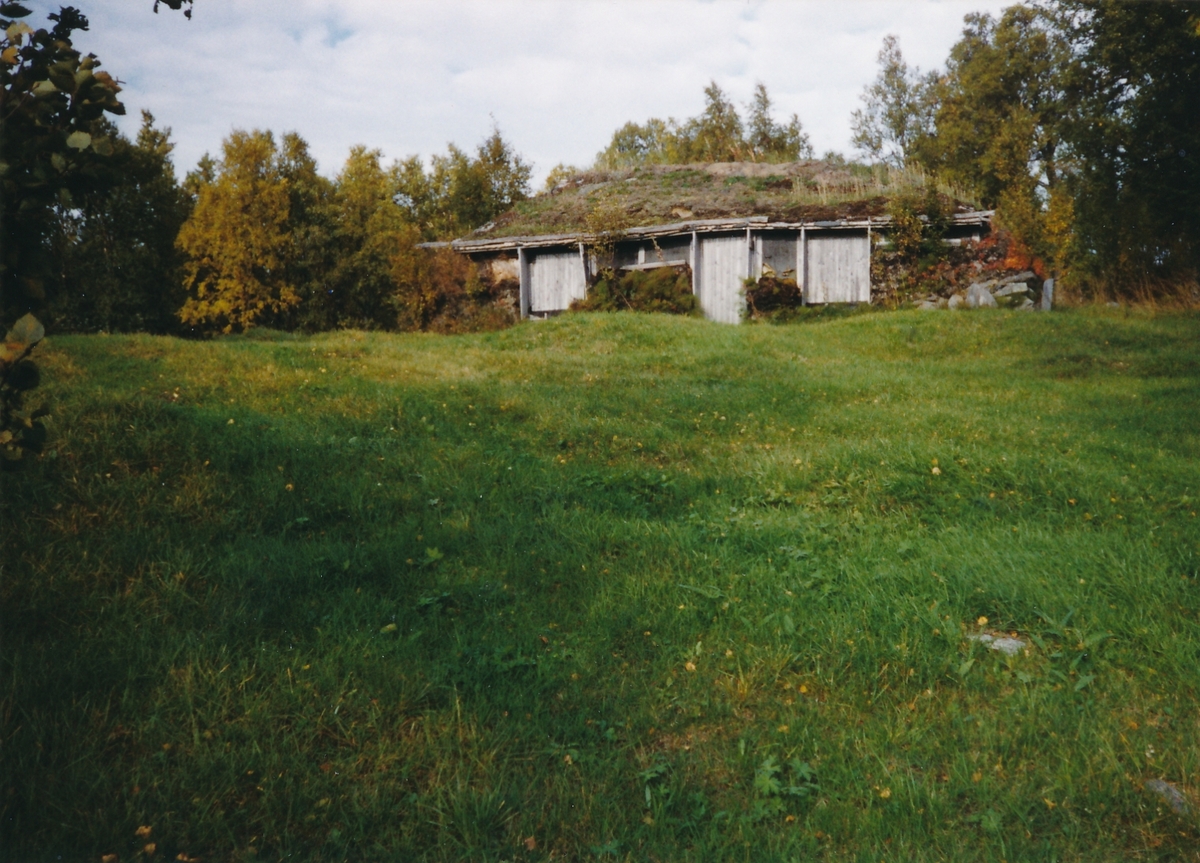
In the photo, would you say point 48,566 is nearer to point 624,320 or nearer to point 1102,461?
point 1102,461

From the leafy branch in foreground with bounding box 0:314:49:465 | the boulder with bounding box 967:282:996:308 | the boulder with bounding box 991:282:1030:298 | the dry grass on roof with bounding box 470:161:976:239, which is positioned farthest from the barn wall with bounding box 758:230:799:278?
the leafy branch in foreground with bounding box 0:314:49:465

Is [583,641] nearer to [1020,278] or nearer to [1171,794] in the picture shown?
[1171,794]

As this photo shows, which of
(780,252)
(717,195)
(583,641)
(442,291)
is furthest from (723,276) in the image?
(583,641)

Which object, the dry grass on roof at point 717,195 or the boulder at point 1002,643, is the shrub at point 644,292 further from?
the boulder at point 1002,643

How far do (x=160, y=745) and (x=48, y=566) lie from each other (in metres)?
1.81

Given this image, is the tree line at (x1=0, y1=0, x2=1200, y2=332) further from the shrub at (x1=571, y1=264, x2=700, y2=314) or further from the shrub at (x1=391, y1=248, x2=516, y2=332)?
the shrub at (x1=571, y1=264, x2=700, y2=314)

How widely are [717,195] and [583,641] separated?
2766cm

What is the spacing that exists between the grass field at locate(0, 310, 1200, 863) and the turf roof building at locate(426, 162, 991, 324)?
17598mm

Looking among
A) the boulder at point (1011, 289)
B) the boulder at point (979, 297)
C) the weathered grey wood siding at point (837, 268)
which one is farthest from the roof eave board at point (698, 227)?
the boulder at point (979, 297)

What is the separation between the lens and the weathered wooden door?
82.7 feet

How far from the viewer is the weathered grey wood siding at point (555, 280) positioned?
1083 inches

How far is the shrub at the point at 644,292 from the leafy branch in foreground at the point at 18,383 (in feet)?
75.9

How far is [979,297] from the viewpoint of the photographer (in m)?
21.0

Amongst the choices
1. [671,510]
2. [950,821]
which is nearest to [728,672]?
[950,821]
